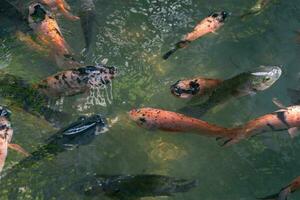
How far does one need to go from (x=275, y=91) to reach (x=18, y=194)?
3435 millimetres

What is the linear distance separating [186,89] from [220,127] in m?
0.71

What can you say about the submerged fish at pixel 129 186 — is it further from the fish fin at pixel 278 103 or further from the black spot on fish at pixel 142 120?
the fish fin at pixel 278 103

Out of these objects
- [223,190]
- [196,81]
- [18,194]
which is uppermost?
[196,81]

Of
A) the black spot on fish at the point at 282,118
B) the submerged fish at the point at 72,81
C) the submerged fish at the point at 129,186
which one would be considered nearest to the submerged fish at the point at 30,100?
the submerged fish at the point at 72,81

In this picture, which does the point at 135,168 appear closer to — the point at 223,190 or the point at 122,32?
the point at 223,190

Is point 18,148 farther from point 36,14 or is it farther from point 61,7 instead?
point 61,7

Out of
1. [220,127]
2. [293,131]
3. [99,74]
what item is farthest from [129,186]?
[293,131]

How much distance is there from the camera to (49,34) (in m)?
6.38

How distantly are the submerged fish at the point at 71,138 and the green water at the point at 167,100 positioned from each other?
0.09 m

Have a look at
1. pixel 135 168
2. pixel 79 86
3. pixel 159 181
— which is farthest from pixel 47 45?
pixel 159 181

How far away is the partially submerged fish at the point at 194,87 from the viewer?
19.1 feet

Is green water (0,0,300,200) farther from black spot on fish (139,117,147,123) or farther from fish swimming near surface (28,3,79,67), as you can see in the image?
black spot on fish (139,117,147,123)

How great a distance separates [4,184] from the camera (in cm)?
550

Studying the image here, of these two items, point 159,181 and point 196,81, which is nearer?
point 159,181
